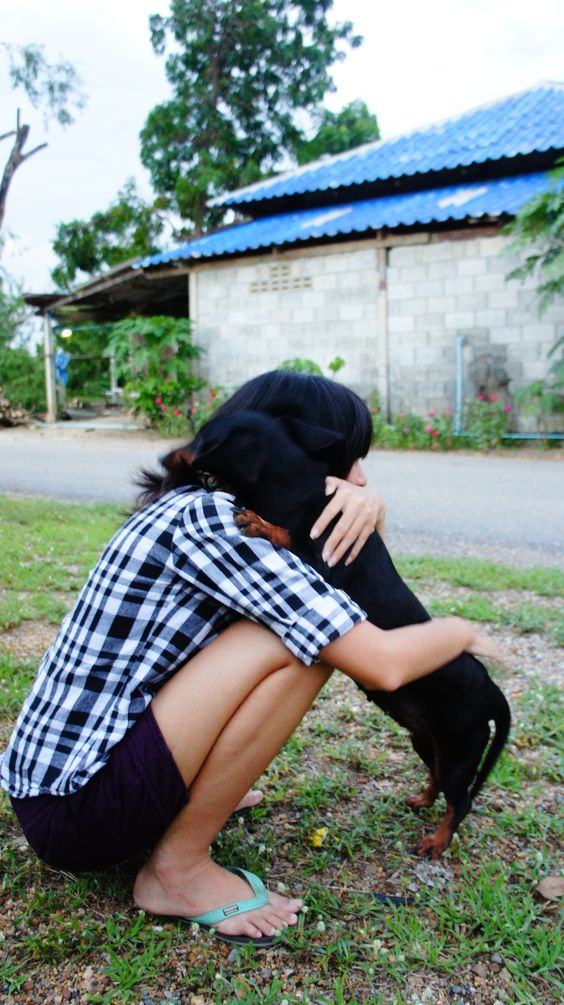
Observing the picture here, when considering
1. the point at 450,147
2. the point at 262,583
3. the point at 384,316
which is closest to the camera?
the point at 262,583

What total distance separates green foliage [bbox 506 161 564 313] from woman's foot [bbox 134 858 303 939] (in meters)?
8.56

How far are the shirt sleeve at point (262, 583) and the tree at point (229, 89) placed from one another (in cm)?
2181

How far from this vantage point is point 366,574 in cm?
177

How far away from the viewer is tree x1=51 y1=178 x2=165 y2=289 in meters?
23.7

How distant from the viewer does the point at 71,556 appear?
4.51 m

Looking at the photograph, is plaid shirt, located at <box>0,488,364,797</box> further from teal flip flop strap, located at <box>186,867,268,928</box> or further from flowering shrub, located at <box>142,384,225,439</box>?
flowering shrub, located at <box>142,384,225,439</box>

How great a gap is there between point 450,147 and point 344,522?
13.2 meters

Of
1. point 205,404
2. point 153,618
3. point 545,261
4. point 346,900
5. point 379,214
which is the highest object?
point 379,214

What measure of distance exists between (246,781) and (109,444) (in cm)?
1037

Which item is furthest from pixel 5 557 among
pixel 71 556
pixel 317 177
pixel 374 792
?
pixel 317 177

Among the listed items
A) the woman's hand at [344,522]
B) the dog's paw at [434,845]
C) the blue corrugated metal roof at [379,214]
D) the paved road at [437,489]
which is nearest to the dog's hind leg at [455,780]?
the dog's paw at [434,845]

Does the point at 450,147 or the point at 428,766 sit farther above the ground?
the point at 450,147

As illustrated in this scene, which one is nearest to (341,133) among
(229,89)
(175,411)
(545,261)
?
(229,89)

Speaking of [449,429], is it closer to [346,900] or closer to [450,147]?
[450,147]
